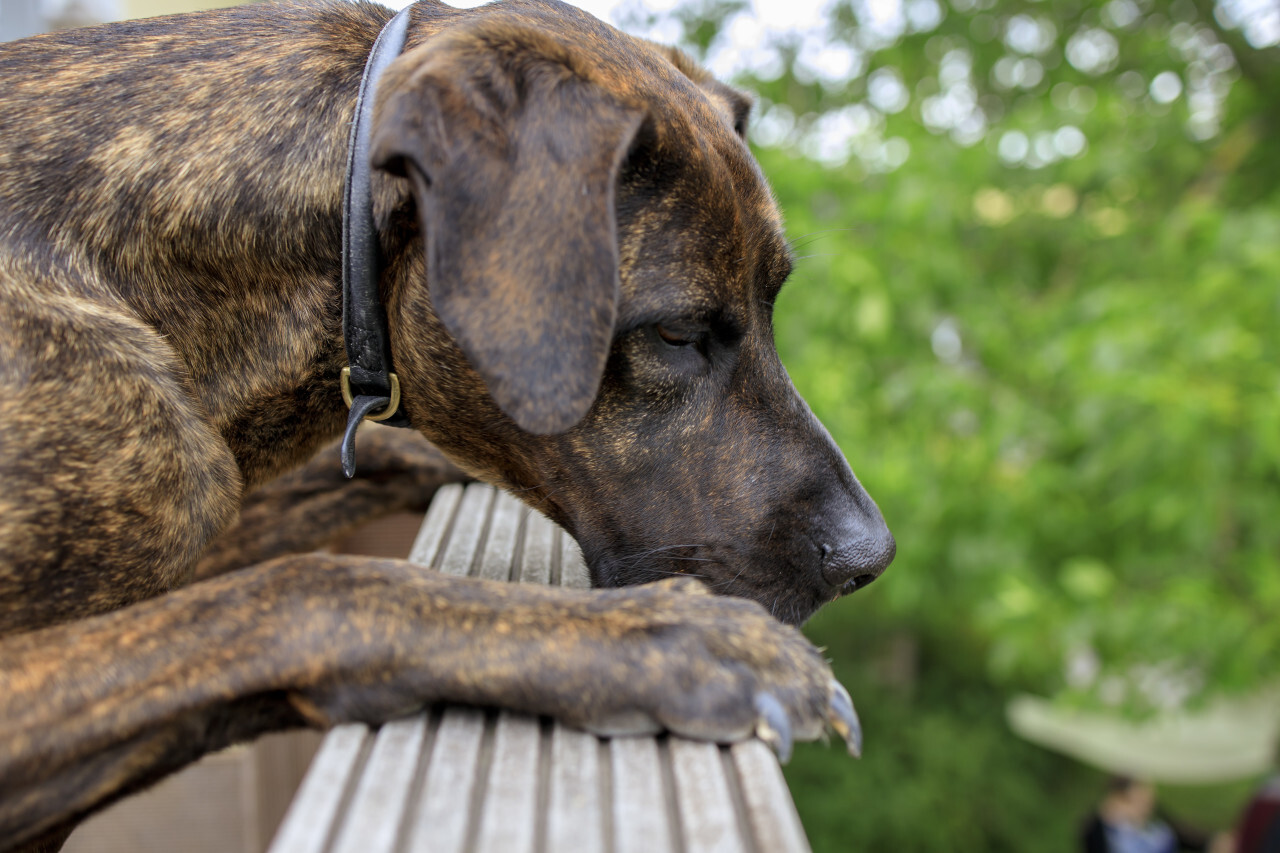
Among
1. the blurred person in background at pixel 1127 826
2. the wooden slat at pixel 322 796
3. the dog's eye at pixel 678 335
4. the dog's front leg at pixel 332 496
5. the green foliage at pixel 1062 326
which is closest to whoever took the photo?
the wooden slat at pixel 322 796

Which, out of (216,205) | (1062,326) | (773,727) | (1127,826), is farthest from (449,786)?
(1127,826)

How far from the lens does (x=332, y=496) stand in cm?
277

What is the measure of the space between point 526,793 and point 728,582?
1007mm

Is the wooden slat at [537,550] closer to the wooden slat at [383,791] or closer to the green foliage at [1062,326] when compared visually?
the wooden slat at [383,791]

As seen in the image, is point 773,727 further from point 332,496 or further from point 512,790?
point 332,496

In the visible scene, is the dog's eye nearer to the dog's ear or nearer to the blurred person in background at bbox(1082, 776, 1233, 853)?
the dog's ear

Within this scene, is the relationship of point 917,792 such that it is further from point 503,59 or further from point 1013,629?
point 503,59

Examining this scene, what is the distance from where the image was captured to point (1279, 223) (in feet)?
13.0

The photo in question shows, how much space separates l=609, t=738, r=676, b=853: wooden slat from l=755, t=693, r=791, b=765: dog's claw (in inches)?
5.9

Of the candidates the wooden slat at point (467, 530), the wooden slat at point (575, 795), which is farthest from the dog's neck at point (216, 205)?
the wooden slat at point (575, 795)

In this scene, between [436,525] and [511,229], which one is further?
[436,525]

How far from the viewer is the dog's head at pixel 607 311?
1.77 meters

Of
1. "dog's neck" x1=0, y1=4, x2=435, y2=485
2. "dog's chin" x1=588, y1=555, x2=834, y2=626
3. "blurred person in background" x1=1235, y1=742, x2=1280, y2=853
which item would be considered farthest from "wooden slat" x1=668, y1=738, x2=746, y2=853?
"blurred person in background" x1=1235, y1=742, x2=1280, y2=853

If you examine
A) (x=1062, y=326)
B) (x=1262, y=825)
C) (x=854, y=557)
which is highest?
(x=854, y=557)
